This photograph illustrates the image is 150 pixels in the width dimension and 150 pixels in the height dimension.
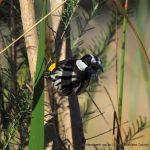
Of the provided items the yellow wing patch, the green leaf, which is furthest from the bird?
the green leaf

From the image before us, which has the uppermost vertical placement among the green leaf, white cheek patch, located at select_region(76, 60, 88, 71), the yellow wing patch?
white cheek patch, located at select_region(76, 60, 88, 71)

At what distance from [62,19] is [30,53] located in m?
0.07

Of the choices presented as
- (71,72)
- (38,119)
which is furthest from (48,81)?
(38,119)

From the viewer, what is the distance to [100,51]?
90cm

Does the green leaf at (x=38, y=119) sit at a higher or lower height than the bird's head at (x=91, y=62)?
lower

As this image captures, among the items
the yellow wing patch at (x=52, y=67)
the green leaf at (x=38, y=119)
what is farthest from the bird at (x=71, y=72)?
the green leaf at (x=38, y=119)

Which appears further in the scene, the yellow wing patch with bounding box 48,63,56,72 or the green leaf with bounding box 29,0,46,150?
the yellow wing patch with bounding box 48,63,56,72

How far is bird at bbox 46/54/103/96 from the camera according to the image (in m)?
0.69

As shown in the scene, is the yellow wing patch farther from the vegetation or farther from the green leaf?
the green leaf

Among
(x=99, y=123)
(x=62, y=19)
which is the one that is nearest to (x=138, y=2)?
(x=62, y=19)

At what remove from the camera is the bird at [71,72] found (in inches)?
27.1

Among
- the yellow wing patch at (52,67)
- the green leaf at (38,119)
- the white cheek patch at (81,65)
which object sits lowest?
the green leaf at (38,119)

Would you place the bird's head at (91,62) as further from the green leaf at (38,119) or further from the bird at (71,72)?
the green leaf at (38,119)

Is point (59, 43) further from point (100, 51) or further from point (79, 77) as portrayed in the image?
point (100, 51)
